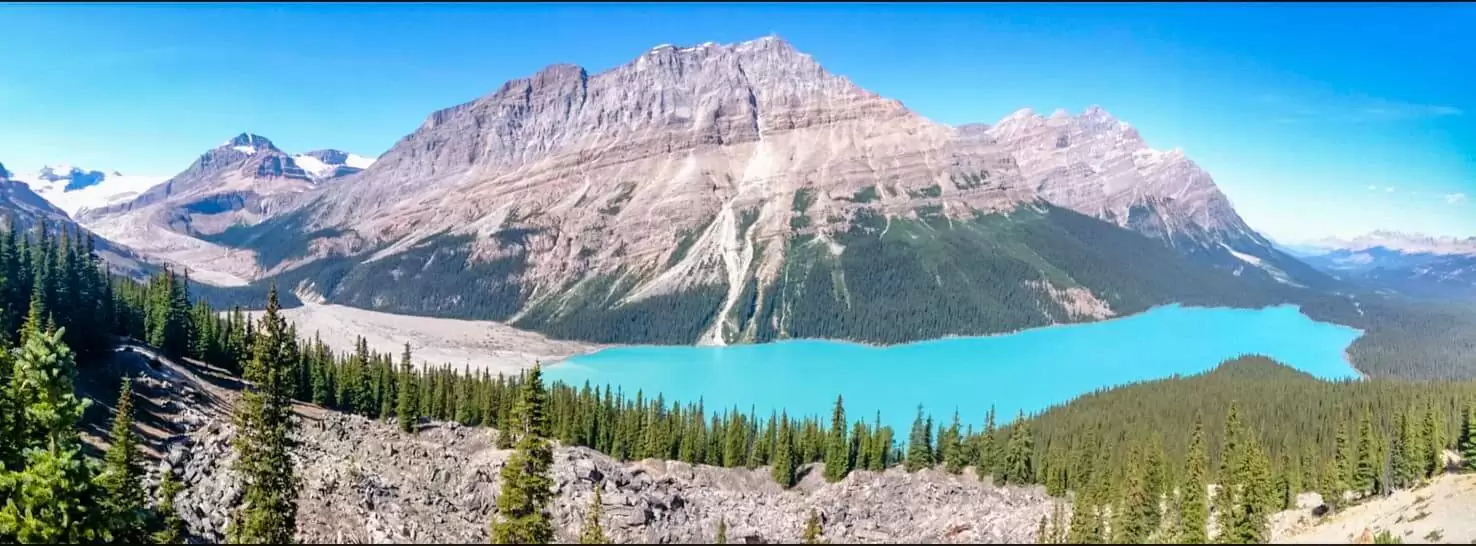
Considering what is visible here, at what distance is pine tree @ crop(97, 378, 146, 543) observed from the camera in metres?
25.8

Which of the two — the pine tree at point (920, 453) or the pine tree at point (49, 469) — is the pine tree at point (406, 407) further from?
the pine tree at point (920, 453)

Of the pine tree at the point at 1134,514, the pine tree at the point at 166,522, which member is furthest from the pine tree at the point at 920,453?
the pine tree at the point at 166,522

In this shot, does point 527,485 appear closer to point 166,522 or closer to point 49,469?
point 49,469

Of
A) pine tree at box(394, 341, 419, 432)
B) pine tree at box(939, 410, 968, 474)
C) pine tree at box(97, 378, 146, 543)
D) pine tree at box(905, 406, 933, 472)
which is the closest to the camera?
pine tree at box(97, 378, 146, 543)

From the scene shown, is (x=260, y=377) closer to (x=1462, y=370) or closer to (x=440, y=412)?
(x=440, y=412)

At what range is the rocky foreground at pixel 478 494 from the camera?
46906 mm

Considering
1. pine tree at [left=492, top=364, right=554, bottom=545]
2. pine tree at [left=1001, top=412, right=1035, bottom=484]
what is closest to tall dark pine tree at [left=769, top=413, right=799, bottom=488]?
pine tree at [left=1001, top=412, right=1035, bottom=484]

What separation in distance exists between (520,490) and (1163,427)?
87.6 meters

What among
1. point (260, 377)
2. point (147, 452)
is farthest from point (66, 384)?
point (147, 452)

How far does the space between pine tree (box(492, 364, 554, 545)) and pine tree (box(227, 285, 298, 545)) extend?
25.3ft

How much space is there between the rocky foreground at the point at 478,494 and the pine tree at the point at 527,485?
89.9ft

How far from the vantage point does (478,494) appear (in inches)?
2185

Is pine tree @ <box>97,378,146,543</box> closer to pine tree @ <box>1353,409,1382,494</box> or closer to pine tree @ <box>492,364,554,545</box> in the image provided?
pine tree @ <box>492,364,554,545</box>

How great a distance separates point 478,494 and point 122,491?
1129 inches
